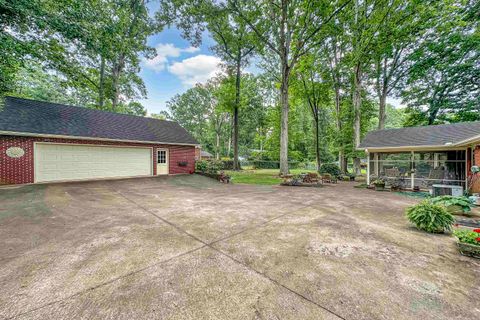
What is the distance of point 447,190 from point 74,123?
18.3 m

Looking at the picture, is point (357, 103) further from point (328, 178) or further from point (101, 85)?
point (101, 85)

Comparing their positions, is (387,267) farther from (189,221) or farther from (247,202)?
(247,202)

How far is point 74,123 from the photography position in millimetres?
10164

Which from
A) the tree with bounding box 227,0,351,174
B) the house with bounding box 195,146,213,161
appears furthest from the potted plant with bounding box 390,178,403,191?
the house with bounding box 195,146,213,161

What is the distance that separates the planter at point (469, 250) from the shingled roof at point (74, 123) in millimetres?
13411

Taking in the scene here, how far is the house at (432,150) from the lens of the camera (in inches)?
330

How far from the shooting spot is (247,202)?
20.8 feet

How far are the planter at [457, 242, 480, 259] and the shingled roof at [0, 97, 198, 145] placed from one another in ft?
44.0

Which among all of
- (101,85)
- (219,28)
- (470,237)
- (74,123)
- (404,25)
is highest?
(219,28)

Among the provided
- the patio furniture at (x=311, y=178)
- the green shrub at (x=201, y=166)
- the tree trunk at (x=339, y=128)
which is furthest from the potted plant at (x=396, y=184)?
the green shrub at (x=201, y=166)

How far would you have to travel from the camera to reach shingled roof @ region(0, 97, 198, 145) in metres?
8.46

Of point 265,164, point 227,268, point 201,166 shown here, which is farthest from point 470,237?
point 265,164

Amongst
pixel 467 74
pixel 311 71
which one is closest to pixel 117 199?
pixel 311 71

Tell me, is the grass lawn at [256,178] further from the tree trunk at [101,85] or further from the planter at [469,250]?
the tree trunk at [101,85]
